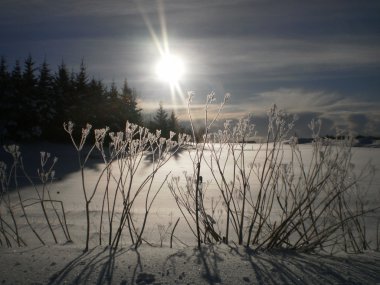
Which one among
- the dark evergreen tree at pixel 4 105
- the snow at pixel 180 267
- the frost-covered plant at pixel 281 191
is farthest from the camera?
the dark evergreen tree at pixel 4 105

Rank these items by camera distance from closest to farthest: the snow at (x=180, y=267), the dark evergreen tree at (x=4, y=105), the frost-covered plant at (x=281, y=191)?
1. the snow at (x=180, y=267)
2. the frost-covered plant at (x=281, y=191)
3. the dark evergreen tree at (x=4, y=105)

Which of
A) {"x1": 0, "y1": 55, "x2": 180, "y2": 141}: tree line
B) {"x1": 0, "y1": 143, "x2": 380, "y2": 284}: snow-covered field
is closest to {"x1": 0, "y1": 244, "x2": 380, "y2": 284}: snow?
{"x1": 0, "y1": 143, "x2": 380, "y2": 284}: snow-covered field

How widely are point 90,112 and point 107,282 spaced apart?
22676mm

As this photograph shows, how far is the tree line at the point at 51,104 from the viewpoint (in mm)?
20133

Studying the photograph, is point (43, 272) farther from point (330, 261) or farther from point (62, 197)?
point (62, 197)

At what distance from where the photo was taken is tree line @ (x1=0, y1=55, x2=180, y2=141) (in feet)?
66.1

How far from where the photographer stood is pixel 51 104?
21.3 meters

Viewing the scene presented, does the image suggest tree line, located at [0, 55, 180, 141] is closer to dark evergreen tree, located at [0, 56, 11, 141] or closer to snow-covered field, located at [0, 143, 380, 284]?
dark evergreen tree, located at [0, 56, 11, 141]

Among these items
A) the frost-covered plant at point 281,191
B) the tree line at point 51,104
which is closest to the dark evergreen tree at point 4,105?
the tree line at point 51,104

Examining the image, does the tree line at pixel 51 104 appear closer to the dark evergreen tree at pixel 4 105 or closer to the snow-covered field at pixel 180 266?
the dark evergreen tree at pixel 4 105

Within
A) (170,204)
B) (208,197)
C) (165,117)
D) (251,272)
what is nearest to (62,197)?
(170,204)

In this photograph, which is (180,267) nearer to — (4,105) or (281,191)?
(281,191)

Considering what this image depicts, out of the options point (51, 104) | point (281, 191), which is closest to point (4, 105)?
point (51, 104)

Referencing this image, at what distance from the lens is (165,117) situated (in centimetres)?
3994
